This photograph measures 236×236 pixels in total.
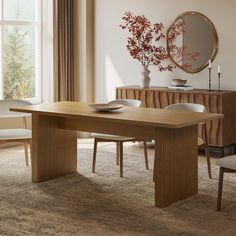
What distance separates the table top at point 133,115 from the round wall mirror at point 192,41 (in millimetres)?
1989

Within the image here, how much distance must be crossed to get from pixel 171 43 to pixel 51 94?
1.89 m

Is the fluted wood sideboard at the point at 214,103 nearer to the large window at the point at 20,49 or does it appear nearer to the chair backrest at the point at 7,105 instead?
the chair backrest at the point at 7,105

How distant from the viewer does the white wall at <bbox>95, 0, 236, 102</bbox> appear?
695 cm

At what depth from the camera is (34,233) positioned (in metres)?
4.02

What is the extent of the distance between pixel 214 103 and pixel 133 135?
6.02 ft

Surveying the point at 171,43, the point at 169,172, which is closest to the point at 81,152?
the point at 171,43

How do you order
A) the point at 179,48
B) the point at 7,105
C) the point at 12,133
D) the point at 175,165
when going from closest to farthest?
the point at 175,165 → the point at 12,133 → the point at 7,105 → the point at 179,48

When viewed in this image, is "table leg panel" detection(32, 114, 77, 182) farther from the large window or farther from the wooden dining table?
the large window

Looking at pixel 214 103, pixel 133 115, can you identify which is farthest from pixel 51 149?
pixel 214 103

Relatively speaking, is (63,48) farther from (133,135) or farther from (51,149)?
(133,135)

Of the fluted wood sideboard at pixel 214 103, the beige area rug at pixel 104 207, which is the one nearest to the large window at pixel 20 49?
the fluted wood sideboard at pixel 214 103

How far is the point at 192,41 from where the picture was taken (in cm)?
723

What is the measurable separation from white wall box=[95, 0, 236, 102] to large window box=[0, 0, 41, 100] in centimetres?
86

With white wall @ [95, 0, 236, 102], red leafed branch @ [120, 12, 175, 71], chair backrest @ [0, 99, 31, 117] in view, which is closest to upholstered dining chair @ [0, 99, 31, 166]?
chair backrest @ [0, 99, 31, 117]
